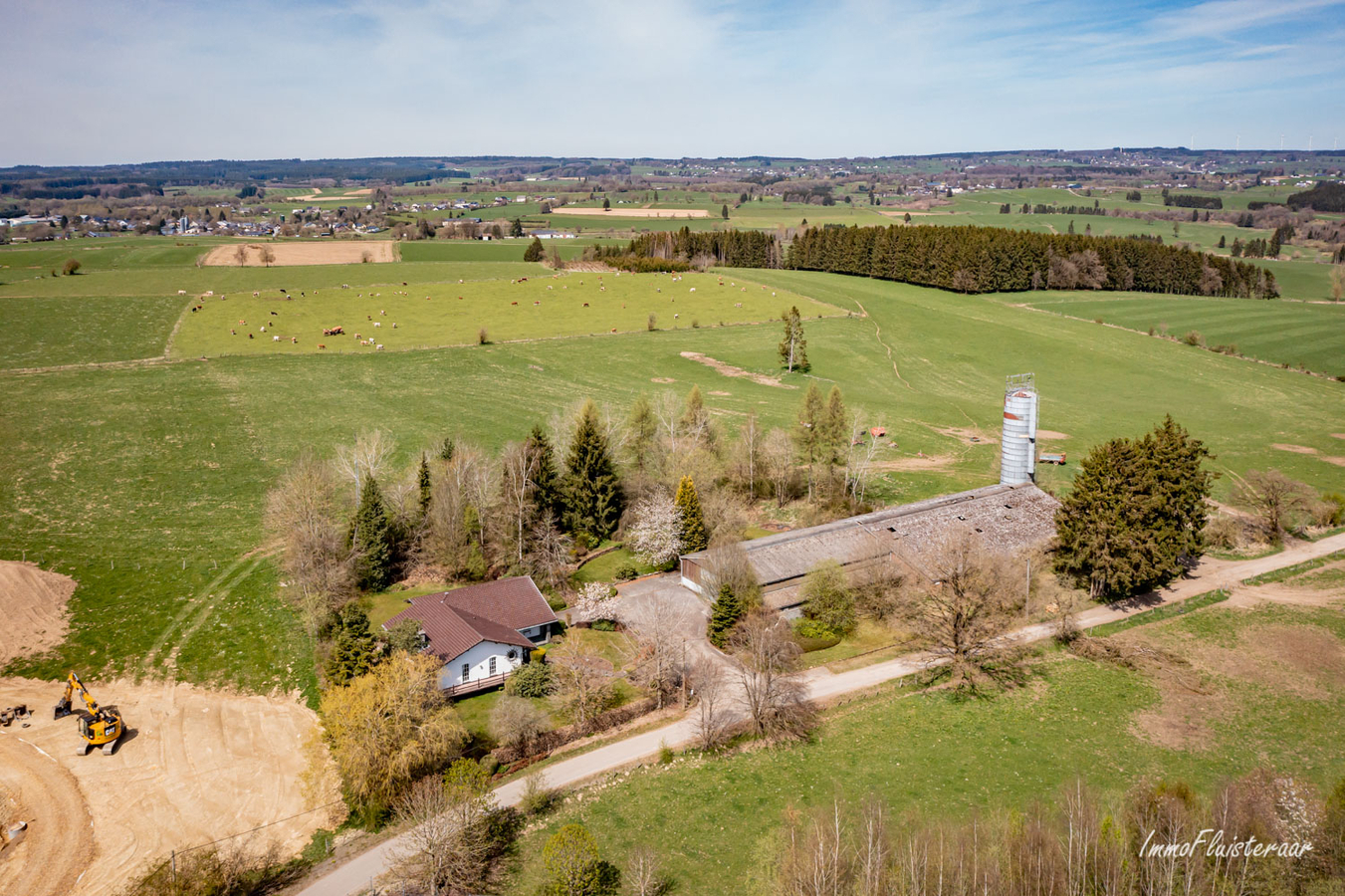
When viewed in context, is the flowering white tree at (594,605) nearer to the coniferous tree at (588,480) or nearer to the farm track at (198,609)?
the coniferous tree at (588,480)

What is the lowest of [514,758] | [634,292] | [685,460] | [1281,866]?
[514,758]

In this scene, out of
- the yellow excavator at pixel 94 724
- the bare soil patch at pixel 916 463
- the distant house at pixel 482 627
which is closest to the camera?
the yellow excavator at pixel 94 724

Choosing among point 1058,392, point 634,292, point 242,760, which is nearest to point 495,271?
point 634,292

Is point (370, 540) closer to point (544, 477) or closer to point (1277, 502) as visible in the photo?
point (544, 477)

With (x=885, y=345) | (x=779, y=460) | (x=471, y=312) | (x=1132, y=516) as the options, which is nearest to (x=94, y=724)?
(x=779, y=460)

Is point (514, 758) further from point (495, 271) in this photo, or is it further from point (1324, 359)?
point (495, 271)

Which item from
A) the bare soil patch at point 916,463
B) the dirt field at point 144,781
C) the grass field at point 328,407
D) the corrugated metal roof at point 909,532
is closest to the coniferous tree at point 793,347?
the grass field at point 328,407

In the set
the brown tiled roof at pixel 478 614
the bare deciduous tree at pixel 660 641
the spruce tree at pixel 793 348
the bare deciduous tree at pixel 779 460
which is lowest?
the bare deciduous tree at pixel 660 641
